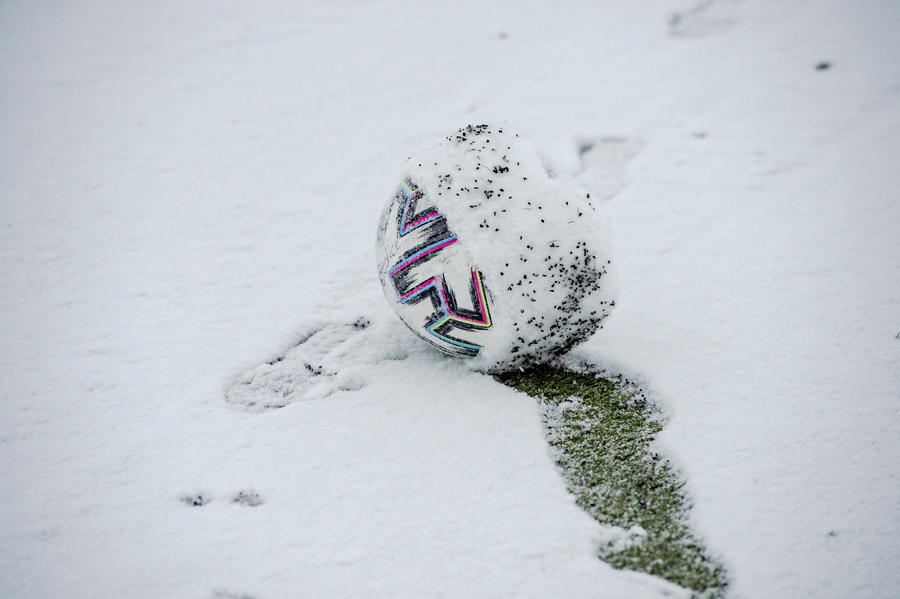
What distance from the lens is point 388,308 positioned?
3.25 metres

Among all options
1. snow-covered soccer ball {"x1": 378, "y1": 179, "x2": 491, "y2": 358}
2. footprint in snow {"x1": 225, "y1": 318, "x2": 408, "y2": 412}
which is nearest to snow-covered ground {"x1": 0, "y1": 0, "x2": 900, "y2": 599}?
footprint in snow {"x1": 225, "y1": 318, "x2": 408, "y2": 412}

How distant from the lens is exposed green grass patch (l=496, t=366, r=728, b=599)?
6.54 feet

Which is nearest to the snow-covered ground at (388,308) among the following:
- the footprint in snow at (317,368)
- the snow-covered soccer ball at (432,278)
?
the footprint in snow at (317,368)

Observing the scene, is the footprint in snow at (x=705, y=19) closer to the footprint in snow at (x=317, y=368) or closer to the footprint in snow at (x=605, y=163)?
the footprint in snow at (x=605, y=163)

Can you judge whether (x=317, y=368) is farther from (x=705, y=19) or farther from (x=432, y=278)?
(x=705, y=19)

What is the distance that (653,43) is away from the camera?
237 inches

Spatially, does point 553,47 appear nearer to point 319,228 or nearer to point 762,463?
point 319,228

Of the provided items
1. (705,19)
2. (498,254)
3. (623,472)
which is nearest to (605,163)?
(498,254)

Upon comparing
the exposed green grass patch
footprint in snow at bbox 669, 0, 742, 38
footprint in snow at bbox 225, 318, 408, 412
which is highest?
footprint in snow at bbox 669, 0, 742, 38

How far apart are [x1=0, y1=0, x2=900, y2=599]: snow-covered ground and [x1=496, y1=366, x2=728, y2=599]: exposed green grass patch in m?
0.07

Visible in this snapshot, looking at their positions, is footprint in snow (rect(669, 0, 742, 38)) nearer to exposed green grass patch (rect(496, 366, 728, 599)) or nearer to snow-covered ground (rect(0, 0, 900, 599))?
snow-covered ground (rect(0, 0, 900, 599))

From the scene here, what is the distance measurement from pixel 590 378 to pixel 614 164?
2.10m

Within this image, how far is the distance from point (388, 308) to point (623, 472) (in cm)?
140

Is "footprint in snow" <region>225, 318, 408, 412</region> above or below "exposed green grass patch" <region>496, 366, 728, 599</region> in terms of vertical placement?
above
